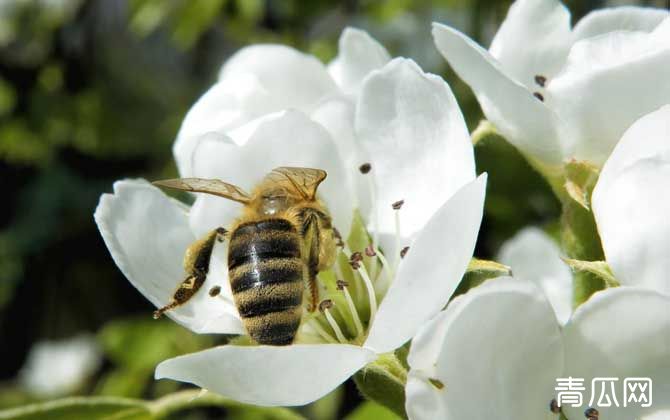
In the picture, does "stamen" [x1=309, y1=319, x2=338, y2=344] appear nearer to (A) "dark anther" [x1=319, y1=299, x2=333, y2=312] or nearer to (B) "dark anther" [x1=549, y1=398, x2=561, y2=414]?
(A) "dark anther" [x1=319, y1=299, x2=333, y2=312]

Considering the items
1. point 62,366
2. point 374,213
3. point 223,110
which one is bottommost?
point 62,366

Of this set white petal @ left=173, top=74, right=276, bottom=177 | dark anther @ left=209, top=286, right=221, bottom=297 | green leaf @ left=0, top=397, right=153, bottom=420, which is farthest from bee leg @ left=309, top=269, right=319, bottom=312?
green leaf @ left=0, top=397, right=153, bottom=420

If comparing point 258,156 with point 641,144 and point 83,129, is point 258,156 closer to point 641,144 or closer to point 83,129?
point 641,144

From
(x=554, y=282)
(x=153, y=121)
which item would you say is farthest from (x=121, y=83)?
(x=554, y=282)

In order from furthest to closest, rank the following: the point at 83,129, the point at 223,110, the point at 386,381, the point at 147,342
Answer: the point at 83,129 → the point at 147,342 → the point at 223,110 → the point at 386,381

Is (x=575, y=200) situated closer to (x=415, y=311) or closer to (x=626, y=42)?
(x=626, y=42)

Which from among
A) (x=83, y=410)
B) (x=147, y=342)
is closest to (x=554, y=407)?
(x=83, y=410)
